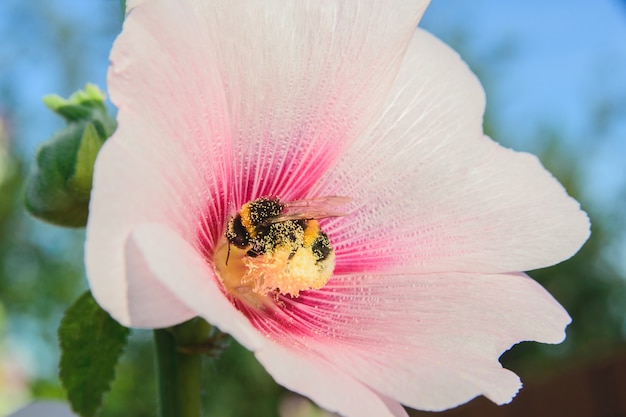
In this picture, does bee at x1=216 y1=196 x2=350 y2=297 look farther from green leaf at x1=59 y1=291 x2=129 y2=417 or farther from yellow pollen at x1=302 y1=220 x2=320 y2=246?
green leaf at x1=59 y1=291 x2=129 y2=417

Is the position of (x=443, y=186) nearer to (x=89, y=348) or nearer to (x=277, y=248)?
(x=277, y=248)

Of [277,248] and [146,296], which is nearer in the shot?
[146,296]

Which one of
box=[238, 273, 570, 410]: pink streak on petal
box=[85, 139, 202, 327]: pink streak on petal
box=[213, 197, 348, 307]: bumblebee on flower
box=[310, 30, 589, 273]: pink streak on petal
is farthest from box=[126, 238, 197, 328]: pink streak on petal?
box=[310, 30, 589, 273]: pink streak on petal

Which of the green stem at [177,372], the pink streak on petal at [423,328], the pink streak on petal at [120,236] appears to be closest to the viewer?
the pink streak on petal at [120,236]

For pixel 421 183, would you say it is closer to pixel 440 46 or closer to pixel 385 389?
pixel 440 46

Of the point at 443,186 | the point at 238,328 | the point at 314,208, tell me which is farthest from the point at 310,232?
the point at 238,328

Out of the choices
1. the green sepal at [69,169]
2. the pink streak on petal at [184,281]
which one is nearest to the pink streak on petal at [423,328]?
the pink streak on petal at [184,281]

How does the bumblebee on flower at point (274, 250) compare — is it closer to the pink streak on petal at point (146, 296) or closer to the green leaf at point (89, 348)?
the green leaf at point (89, 348)

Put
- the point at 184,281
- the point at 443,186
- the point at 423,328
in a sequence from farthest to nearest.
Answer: the point at 443,186 < the point at 423,328 < the point at 184,281
